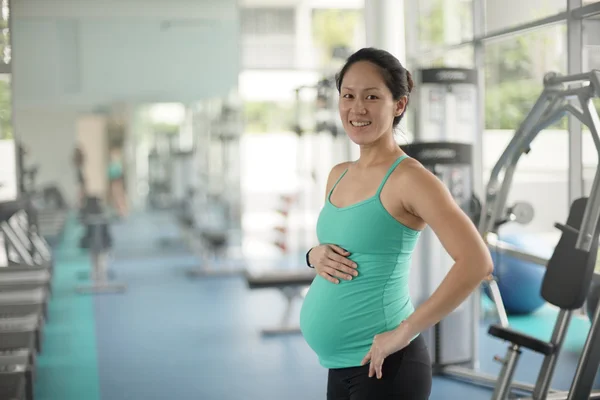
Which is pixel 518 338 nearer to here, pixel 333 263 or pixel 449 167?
pixel 333 263

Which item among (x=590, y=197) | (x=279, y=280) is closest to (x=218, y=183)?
Result: (x=279, y=280)

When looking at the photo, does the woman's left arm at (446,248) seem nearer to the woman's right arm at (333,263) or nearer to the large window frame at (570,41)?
the woman's right arm at (333,263)

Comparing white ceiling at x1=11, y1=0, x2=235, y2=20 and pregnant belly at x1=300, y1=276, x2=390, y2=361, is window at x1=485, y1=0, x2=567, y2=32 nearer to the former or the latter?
pregnant belly at x1=300, y1=276, x2=390, y2=361

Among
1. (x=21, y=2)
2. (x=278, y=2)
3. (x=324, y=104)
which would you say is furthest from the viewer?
(x=278, y=2)

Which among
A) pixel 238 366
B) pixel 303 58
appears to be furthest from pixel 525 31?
pixel 303 58

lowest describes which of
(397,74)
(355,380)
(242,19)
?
(355,380)

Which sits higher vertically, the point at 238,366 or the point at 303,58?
the point at 303,58

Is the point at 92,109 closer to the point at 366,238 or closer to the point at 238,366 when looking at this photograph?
the point at 238,366

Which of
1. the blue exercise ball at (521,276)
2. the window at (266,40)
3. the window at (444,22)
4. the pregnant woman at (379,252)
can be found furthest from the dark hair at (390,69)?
the window at (266,40)

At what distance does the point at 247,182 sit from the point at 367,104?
756 centimetres

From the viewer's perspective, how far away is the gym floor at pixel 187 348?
3.88 meters

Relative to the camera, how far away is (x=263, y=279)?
194 inches

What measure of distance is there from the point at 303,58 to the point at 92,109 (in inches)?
101

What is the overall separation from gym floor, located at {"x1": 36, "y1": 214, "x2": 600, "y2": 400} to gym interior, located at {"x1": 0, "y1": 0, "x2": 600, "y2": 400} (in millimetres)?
23
